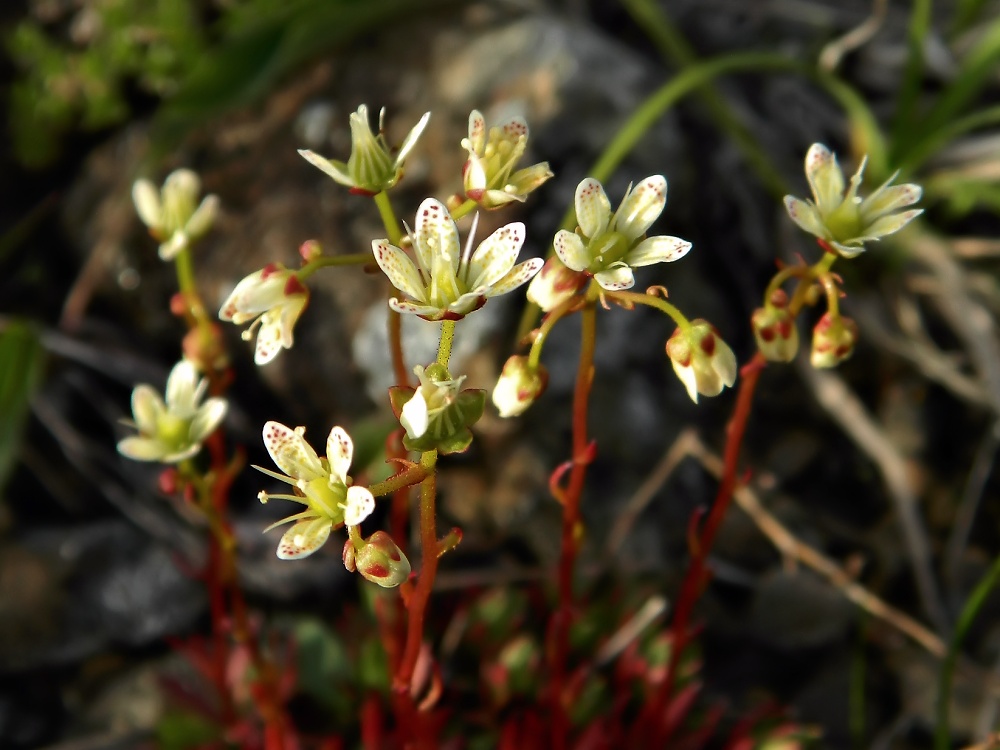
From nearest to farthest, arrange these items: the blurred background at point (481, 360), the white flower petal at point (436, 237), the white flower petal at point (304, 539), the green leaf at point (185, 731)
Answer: the white flower petal at point (304, 539) → the white flower petal at point (436, 237) → the green leaf at point (185, 731) → the blurred background at point (481, 360)

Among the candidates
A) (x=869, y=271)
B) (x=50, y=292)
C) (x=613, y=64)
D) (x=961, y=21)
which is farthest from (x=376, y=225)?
(x=961, y=21)

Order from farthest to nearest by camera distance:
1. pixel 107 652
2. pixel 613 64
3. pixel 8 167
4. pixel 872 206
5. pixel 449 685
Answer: pixel 8 167 < pixel 613 64 < pixel 107 652 < pixel 449 685 < pixel 872 206

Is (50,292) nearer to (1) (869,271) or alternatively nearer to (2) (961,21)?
(1) (869,271)

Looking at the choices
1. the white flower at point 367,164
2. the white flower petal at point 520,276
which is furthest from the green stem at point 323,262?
the white flower petal at point 520,276

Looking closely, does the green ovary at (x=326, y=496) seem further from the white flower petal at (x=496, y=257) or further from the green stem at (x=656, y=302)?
the green stem at (x=656, y=302)

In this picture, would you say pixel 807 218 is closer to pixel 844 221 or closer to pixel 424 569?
pixel 844 221

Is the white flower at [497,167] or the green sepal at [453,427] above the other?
the white flower at [497,167]

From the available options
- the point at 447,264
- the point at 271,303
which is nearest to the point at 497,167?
the point at 447,264
